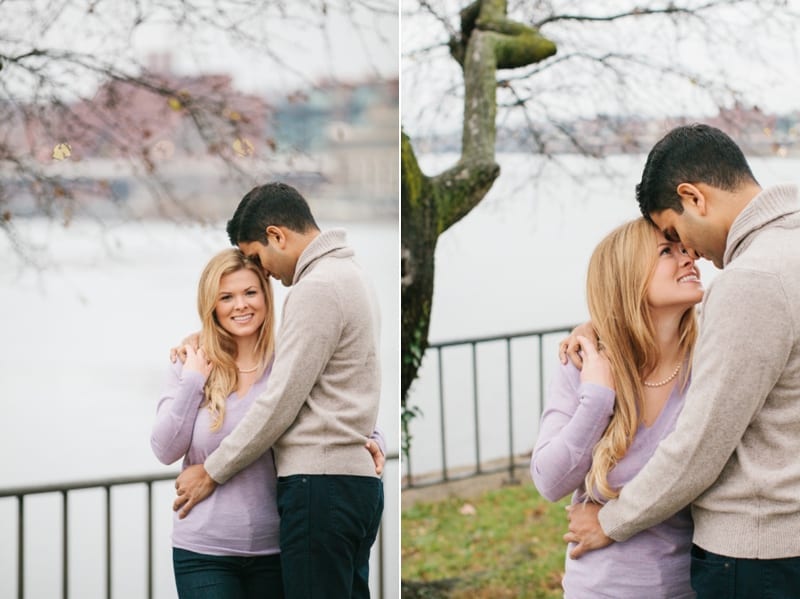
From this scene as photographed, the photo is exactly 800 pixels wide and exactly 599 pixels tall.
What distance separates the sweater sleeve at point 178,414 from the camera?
2.59 m

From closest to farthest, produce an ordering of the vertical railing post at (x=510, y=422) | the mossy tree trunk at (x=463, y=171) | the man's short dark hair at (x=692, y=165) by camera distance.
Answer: the man's short dark hair at (x=692, y=165) → the mossy tree trunk at (x=463, y=171) → the vertical railing post at (x=510, y=422)

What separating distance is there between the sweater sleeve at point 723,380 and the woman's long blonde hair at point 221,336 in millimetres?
1175

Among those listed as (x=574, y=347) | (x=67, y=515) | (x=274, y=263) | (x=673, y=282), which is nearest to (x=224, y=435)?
(x=274, y=263)

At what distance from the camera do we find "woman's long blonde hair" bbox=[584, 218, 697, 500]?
2.06m

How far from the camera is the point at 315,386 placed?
2598mm

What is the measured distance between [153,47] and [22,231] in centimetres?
66

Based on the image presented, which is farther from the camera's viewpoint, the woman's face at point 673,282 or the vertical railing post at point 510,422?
the vertical railing post at point 510,422

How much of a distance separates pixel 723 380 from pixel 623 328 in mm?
349

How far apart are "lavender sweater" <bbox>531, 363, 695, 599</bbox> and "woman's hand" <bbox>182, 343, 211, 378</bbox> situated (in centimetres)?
99

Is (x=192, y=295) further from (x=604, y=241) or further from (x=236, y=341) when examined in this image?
(x=604, y=241)

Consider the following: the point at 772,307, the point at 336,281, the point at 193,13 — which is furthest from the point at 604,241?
the point at 193,13

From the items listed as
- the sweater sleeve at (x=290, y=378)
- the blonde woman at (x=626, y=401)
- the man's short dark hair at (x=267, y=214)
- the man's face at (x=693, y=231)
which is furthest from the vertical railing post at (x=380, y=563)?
the man's face at (x=693, y=231)

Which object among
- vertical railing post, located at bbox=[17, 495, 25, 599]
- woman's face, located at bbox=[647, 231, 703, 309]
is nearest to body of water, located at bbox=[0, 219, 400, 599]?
vertical railing post, located at bbox=[17, 495, 25, 599]

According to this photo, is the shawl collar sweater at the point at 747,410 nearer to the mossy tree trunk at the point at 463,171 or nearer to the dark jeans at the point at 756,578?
the dark jeans at the point at 756,578
